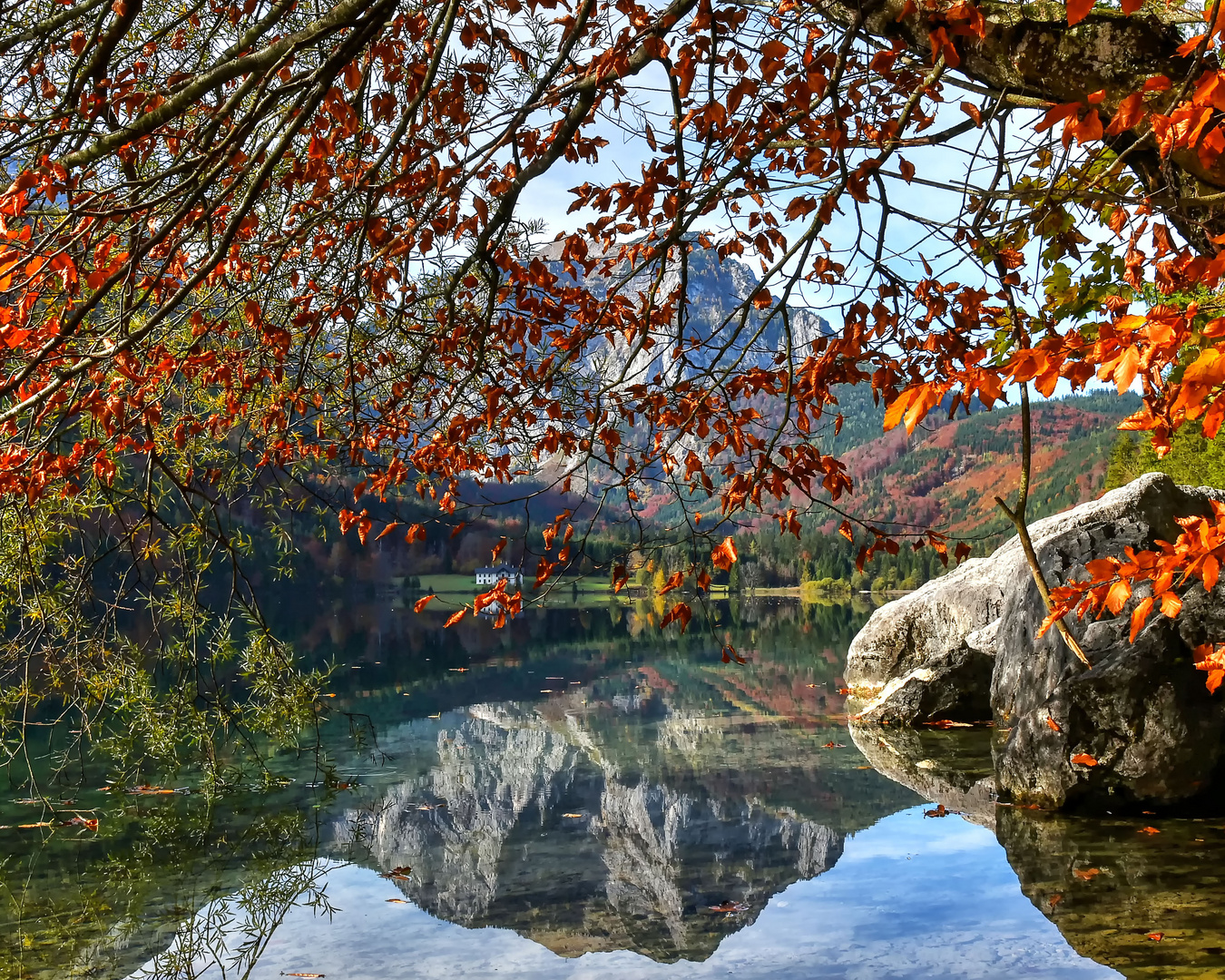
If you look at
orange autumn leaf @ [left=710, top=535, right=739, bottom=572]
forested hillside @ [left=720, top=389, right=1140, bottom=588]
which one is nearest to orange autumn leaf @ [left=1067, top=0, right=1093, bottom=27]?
orange autumn leaf @ [left=710, top=535, right=739, bottom=572]

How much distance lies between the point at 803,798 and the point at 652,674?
10261 mm

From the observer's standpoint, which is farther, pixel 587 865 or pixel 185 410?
pixel 587 865

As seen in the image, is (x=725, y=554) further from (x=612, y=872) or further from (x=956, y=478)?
(x=956, y=478)

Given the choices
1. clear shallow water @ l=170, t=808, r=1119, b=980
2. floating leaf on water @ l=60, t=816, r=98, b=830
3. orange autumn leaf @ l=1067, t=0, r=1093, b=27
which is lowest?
clear shallow water @ l=170, t=808, r=1119, b=980

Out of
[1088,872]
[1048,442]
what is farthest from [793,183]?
[1048,442]

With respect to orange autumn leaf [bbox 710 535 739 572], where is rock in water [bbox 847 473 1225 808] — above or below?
below

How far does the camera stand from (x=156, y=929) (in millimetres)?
6254

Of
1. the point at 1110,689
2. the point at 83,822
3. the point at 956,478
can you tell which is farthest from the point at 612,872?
the point at 956,478

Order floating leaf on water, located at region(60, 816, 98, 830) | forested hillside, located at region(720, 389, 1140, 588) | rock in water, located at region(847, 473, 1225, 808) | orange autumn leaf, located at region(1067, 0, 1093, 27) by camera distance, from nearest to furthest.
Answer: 1. orange autumn leaf, located at region(1067, 0, 1093, 27)
2. rock in water, located at region(847, 473, 1225, 808)
3. floating leaf on water, located at region(60, 816, 98, 830)
4. forested hillside, located at region(720, 389, 1140, 588)

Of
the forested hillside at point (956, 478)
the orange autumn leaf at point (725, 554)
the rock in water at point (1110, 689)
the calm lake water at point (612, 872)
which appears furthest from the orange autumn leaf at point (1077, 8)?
the forested hillside at point (956, 478)

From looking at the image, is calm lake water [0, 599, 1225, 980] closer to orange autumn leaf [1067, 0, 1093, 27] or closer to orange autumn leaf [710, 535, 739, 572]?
orange autumn leaf [710, 535, 739, 572]

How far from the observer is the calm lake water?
5922 millimetres

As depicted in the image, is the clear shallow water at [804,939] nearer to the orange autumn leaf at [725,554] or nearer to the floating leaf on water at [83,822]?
the floating leaf on water at [83,822]

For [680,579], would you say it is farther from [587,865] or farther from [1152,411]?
[587,865]
